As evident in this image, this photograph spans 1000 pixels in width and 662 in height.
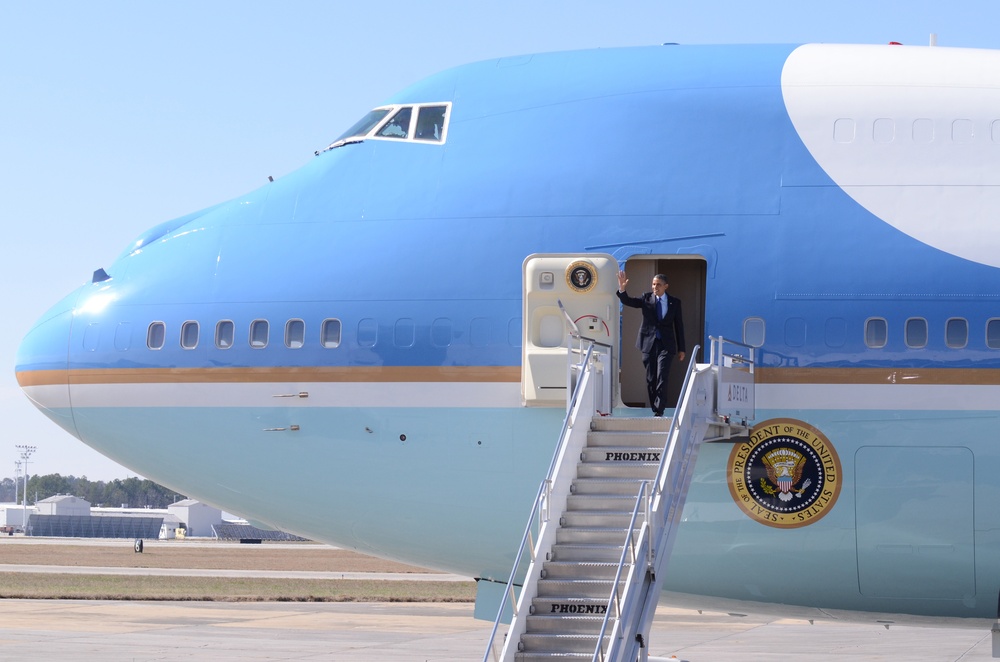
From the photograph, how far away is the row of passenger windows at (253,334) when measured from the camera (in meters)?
13.8

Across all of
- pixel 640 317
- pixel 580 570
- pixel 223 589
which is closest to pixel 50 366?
pixel 640 317

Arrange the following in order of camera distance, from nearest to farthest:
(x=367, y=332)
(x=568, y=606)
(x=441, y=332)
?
(x=568, y=606)
(x=441, y=332)
(x=367, y=332)

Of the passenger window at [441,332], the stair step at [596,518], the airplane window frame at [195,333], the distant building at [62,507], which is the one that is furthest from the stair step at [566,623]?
the distant building at [62,507]

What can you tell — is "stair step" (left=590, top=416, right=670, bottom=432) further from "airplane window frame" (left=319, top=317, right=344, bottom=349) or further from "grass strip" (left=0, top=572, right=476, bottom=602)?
"grass strip" (left=0, top=572, right=476, bottom=602)

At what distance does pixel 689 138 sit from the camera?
1388 centimetres

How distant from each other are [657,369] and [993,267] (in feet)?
11.8

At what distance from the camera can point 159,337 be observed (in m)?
14.4

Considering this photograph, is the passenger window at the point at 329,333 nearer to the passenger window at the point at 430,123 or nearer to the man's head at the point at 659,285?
the passenger window at the point at 430,123

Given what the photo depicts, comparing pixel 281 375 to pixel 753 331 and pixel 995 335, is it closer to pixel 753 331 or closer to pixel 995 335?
pixel 753 331

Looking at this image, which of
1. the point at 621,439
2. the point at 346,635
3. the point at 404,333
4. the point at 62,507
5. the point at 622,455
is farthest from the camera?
the point at 62,507

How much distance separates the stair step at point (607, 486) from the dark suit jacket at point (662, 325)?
63.5 inches

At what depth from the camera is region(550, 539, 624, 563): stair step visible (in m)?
11.6

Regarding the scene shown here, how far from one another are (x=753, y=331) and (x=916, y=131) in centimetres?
287

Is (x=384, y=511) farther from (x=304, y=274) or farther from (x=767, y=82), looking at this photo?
(x=767, y=82)
